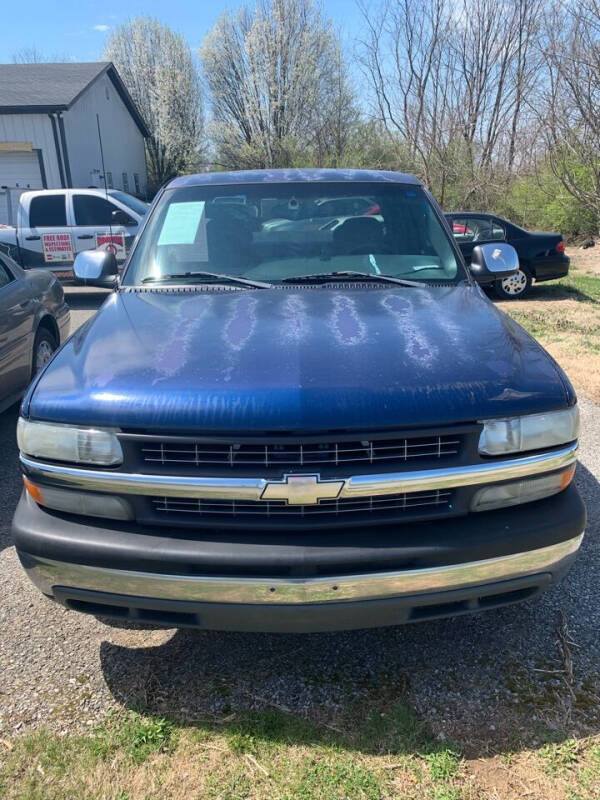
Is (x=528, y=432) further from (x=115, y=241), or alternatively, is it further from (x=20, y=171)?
(x=20, y=171)

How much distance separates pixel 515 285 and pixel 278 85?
22.9 m

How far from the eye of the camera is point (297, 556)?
200cm

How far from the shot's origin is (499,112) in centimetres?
2005

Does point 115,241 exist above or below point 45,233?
below

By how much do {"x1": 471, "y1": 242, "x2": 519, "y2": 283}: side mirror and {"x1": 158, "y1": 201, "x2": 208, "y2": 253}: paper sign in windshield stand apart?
163cm

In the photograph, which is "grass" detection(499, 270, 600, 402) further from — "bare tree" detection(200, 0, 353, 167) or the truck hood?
"bare tree" detection(200, 0, 353, 167)

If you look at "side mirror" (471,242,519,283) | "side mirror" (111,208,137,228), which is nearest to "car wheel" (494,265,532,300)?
"side mirror" (111,208,137,228)

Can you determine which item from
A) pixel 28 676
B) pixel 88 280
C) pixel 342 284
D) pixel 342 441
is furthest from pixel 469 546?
pixel 88 280

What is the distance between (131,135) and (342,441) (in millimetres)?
29788

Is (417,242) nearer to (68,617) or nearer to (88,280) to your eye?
(88,280)

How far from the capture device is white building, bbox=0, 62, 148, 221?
59.3 feet

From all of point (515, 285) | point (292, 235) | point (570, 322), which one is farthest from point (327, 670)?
point (515, 285)

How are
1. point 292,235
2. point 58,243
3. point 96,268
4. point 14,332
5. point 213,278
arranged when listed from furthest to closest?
point 58,243
point 14,332
point 96,268
point 292,235
point 213,278

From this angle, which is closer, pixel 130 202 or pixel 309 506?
pixel 309 506
